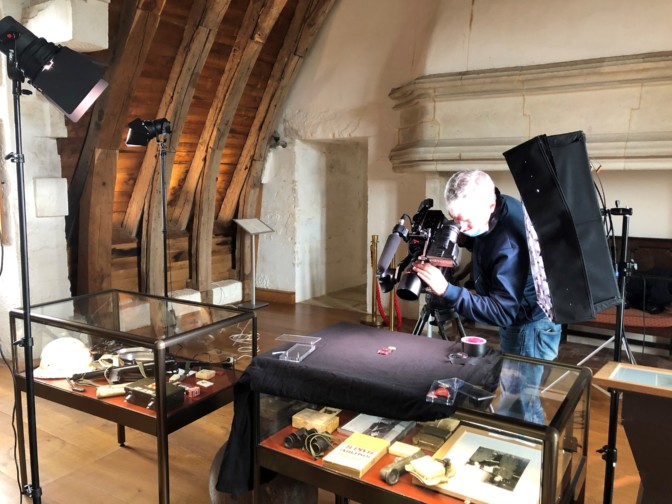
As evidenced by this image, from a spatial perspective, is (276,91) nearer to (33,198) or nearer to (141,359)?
(33,198)

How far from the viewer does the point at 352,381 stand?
68.1 inches

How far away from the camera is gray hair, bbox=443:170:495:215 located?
1.95 metres

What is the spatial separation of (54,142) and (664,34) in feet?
15.2

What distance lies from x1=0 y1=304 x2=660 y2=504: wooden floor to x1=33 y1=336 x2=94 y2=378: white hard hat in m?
0.61

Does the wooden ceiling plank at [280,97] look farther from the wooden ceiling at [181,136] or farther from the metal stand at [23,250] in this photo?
the metal stand at [23,250]

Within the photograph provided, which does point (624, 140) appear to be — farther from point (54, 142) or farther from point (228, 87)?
point (54, 142)

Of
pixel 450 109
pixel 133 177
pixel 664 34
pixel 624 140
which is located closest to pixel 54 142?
Result: pixel 133 177

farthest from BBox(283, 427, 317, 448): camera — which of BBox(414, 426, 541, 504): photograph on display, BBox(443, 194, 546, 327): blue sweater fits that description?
BBox(443, 194, 546, 327): blue sweater

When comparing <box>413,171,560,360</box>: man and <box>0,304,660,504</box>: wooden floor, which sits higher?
<box>413,171,560,360</box>: man

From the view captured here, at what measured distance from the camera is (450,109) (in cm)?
493

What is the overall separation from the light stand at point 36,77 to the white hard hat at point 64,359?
27cm

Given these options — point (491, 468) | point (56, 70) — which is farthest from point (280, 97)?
point (491, 468)

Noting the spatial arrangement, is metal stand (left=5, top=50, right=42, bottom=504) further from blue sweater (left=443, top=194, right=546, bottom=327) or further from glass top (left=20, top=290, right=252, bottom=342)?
blue sweater (left=443, top=194, right=546, bottom=327)

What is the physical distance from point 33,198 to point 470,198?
355cm
